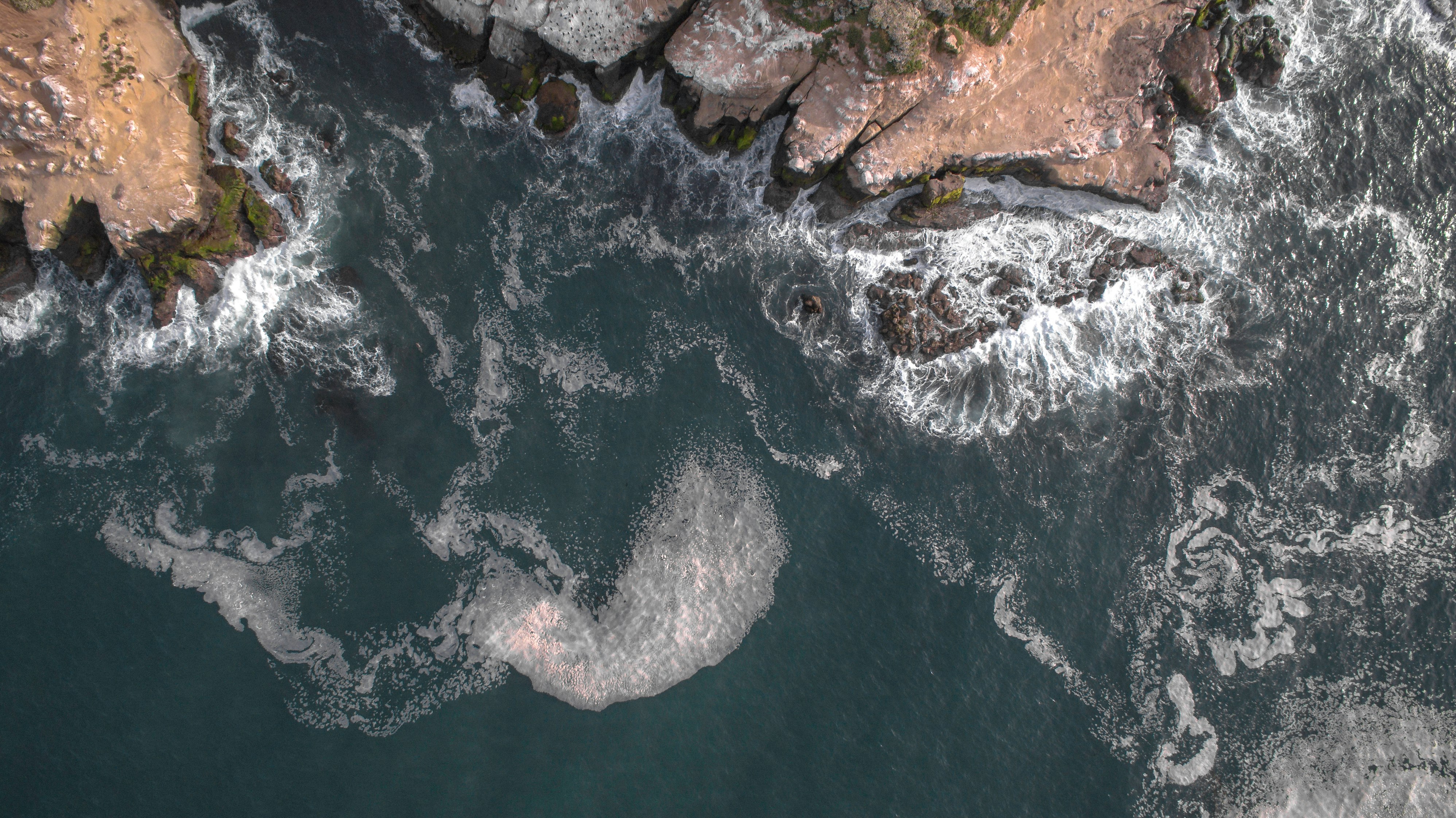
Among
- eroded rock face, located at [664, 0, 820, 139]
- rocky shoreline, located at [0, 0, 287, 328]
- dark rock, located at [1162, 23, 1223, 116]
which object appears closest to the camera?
rocky shoreline, located at [0, 0, 287, 328]

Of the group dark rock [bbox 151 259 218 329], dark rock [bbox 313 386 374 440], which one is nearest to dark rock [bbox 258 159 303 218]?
dark rock [bbox 151 259 218 329]

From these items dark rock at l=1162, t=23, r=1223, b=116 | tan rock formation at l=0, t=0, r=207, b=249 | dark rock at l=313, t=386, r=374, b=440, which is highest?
dark rock at l=1162, t=23, r=1223, b=116

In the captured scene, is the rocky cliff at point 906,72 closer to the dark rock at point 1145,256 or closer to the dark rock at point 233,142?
the dark rock at point 1145,256

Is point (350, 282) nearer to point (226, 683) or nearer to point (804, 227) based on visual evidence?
point (226, 683)

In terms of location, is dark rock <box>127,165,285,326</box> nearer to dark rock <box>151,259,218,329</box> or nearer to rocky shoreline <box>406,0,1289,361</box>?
dark rock <box>151,259,218,329</box>

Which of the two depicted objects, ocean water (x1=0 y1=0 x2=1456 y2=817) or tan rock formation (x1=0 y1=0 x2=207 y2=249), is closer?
tan rock formation (x1=0 y1=0 x2=207 y2=249)

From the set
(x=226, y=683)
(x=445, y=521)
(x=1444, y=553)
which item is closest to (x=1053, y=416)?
(x=1444, y=553)

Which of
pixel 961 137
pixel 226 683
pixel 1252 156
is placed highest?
pixel 1252 156
